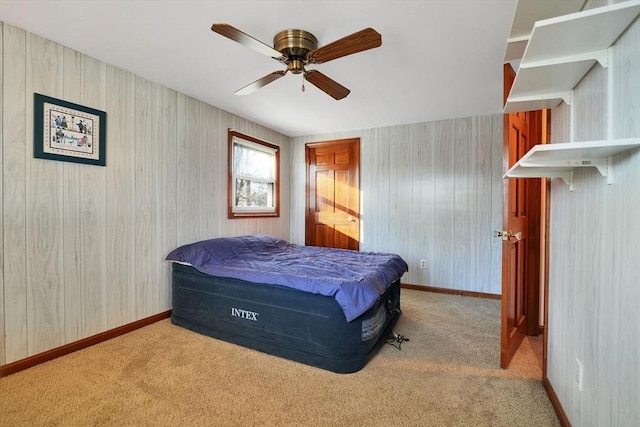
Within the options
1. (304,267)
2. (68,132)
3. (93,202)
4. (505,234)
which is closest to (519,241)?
(505,234)

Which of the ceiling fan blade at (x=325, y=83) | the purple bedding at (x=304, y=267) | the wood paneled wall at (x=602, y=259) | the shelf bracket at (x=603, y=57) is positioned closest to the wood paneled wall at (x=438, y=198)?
the purple bedding at (x=304, y=267)

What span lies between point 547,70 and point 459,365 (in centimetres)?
190

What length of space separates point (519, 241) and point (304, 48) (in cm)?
217

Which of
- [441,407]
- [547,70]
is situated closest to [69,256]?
[441,407]

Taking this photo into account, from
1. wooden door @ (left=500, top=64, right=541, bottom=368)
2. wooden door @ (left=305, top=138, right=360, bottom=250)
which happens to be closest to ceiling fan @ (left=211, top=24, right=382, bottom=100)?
wooden door @ (left=500, top=64, right=541, bottom=368)

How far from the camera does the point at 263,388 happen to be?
5.98 feet

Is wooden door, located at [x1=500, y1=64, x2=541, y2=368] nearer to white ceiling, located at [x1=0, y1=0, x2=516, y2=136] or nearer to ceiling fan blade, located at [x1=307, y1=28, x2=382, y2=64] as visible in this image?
white ceiling, located at [x1=0, y1=0, x2=516, y2=136]

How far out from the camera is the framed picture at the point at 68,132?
2092 millimetres

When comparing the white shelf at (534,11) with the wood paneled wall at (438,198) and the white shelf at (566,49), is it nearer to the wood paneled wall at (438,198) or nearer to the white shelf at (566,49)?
the white shelf at (566,49)

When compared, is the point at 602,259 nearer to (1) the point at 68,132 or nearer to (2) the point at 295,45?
(2) the point at 295,45

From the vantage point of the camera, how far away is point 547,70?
1.24 metres

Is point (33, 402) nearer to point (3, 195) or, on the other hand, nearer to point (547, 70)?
A: point (3, 195)

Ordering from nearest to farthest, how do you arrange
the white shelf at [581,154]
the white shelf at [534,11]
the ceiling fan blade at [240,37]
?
the white shelf at [581,154]
the white shelf at [534,11]
the ceiling fan blade at [240,37]

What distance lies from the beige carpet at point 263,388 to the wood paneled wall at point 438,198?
151 centimetres
